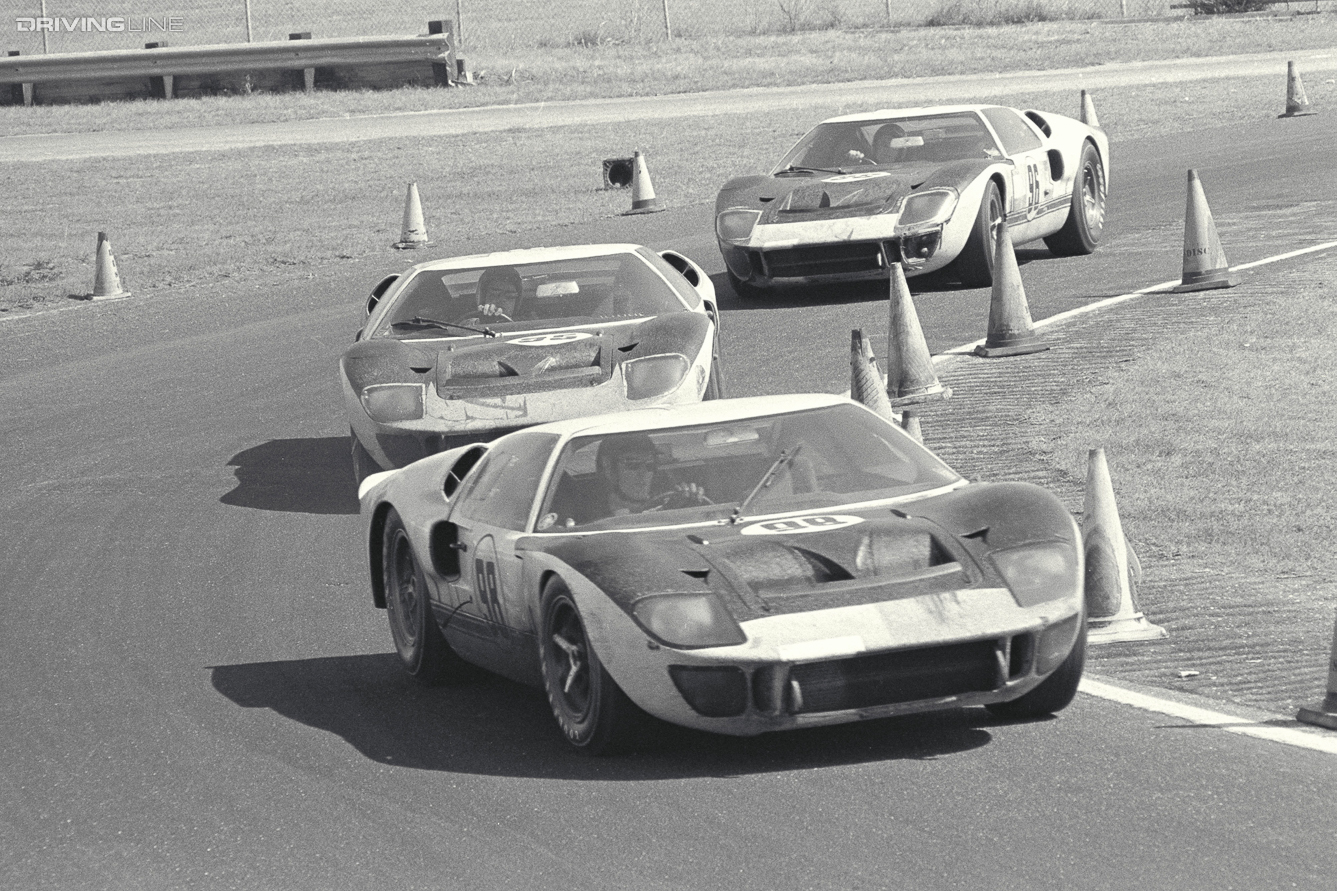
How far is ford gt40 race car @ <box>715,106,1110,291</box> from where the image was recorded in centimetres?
1400

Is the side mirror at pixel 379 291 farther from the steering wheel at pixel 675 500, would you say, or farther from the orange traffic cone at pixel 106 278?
the orange traffic cone at pixel 106 278

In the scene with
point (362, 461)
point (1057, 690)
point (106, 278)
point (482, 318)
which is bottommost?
point (106, 278)

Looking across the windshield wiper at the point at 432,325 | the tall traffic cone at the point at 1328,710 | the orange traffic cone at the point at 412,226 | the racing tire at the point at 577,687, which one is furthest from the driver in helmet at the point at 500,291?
the orange traffic cone at the point at 412,226

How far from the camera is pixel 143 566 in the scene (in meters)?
9.12

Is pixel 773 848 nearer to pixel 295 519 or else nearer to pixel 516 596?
pixel 516 596

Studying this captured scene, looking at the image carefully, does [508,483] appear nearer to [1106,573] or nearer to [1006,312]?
[1106,573]

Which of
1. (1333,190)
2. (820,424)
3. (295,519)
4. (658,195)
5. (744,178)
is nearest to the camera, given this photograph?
(820,424)

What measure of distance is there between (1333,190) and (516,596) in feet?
46.0

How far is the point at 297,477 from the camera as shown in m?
11.0

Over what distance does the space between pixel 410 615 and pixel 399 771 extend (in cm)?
140

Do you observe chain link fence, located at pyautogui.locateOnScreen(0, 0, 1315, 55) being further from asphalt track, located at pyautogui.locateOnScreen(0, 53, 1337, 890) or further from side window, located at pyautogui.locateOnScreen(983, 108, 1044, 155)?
asphalt track, located at pyautogui.locateOnScreen(0, 53, 1337, 890)

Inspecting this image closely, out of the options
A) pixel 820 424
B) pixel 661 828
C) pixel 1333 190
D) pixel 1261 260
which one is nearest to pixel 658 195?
pixel 1333 190

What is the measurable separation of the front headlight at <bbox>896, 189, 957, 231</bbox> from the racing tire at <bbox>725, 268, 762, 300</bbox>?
55.3 inches

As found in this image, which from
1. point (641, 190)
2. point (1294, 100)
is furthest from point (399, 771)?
point (1294, 100)
